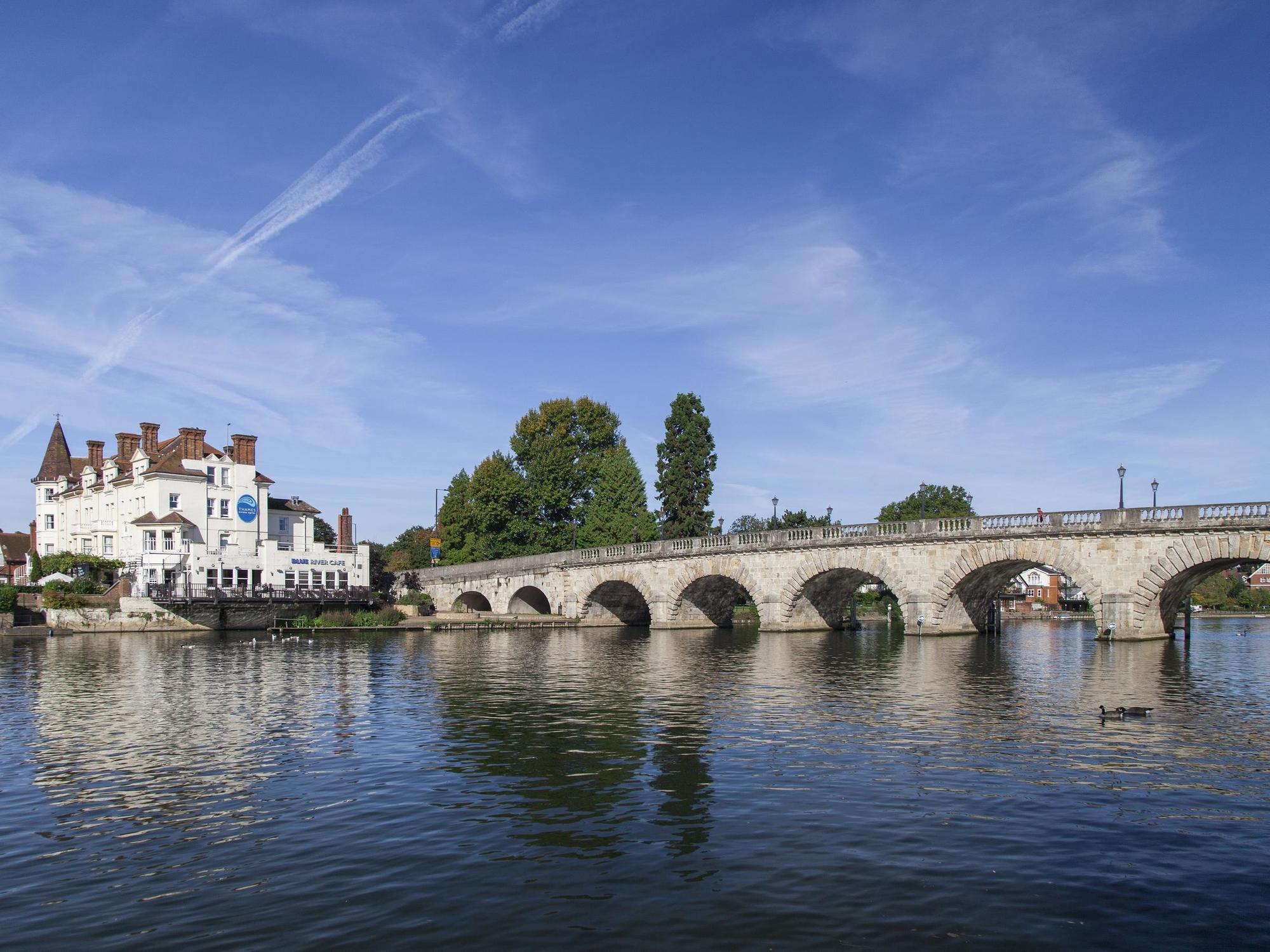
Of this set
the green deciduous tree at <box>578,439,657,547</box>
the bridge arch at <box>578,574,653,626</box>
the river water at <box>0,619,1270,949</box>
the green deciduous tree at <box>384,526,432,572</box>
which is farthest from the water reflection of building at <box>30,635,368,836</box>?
the green deciduous tree at <box>384,526,432,572</box>

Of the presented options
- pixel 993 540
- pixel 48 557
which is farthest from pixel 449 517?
pixel 993 540

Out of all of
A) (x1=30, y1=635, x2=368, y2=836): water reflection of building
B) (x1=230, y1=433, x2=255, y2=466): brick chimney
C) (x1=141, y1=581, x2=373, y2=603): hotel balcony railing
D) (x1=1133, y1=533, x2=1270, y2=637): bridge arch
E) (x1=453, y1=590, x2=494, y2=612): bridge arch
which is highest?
(x1=230, y1=433, x2=255, y2=466): brick chimney

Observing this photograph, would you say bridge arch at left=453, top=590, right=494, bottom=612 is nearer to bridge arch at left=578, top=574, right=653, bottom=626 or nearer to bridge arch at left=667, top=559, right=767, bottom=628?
bridge arch at left=578, top=574, right=653, bottom=626

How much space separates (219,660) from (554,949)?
37721mm

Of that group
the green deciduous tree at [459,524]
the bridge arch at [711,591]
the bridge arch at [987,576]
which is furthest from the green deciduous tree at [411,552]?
the bridge arch at [987,576]

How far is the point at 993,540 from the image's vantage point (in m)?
50.0

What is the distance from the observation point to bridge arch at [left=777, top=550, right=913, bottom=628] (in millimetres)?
55156

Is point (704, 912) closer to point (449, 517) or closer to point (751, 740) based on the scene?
point (751, 740)

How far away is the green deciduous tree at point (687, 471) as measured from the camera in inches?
3145

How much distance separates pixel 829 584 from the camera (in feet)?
206

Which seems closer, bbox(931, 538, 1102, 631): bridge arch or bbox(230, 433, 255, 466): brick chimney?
bbox(931, 538, 1102, 631): bridge arch

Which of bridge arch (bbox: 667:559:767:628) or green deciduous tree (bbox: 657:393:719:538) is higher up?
green deciduous tree (bbox: 657:393:719:538)

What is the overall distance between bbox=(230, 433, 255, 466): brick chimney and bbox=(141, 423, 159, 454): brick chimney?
815 centimetres

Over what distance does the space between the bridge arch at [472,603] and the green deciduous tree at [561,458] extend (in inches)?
284
